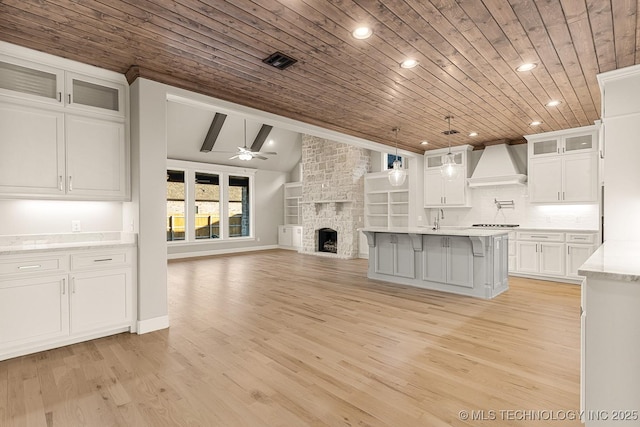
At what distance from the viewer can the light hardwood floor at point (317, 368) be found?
2.07 meters

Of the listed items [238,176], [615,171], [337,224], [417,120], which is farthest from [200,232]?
[615,171]

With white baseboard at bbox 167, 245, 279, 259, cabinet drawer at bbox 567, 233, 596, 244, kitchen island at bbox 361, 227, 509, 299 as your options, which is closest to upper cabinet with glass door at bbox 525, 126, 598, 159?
cabinet drawer at bbox 567, 233, 596, 244

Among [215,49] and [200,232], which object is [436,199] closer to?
[215,49]

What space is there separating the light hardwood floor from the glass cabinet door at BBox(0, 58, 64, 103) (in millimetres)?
2421

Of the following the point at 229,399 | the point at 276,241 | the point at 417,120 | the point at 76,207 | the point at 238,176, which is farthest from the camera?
the point at 276,241

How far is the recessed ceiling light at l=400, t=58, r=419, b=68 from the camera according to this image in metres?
3.21

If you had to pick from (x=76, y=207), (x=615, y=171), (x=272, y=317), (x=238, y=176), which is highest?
(x=238, y=176)

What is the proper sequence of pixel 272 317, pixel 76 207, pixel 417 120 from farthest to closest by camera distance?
pixel 417 120
pixel 272 317
pixel 76 207

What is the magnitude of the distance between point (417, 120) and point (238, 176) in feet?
23.1

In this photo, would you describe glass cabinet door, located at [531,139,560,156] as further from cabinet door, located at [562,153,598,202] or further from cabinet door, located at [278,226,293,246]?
cabinet door, located at [278,226,293,246]

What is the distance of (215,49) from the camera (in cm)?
294

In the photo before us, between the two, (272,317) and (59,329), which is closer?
(59,329)

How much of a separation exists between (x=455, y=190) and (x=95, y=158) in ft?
22.3

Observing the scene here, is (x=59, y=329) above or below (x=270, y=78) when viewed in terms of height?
below
